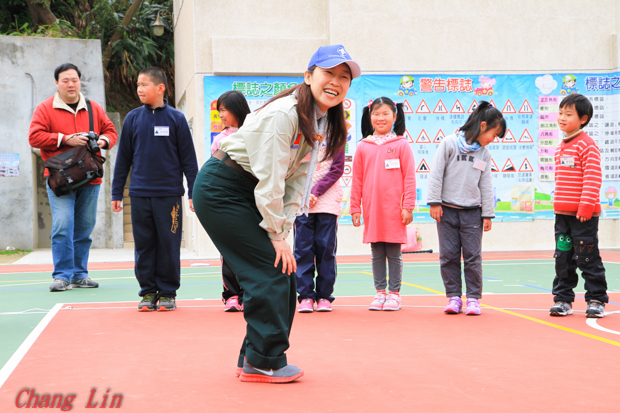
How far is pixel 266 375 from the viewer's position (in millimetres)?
2941

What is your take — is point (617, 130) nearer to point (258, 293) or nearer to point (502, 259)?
point (502, 259)

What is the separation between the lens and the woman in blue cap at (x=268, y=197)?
9.23ft

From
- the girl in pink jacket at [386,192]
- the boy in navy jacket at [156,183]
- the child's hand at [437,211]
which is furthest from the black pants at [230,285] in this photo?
the child's hand at [437,211]

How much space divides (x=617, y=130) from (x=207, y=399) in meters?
11.8

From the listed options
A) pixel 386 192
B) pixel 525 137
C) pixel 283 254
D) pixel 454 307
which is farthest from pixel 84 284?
pixel 525 137

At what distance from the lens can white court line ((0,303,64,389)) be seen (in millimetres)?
3020

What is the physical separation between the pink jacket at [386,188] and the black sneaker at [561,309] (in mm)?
1272

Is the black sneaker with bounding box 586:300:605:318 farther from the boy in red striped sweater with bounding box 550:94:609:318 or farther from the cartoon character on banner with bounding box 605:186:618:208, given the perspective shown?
the cartoon character on banner with bounding box 605:186:618:208

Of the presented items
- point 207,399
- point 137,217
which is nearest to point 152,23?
point 137,217

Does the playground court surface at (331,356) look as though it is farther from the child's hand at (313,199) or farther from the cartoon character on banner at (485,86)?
the cartoon character on banner at (485,86)

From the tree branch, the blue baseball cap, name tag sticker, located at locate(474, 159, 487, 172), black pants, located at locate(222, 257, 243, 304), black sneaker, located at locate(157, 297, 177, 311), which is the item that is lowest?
black sneaker, located at locate(157, 297, 177, 311)

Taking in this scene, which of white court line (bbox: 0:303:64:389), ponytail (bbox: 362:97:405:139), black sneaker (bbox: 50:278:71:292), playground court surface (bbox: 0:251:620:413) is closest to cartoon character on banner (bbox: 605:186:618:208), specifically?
playground court surface (bbox: 0:251:620:413)

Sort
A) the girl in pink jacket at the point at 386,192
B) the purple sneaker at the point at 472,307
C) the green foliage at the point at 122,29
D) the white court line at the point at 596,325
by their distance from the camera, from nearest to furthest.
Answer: the white court line at the point at 596,325 < the purple sneaker at the point at 472,307 < the girl in pink jacket at the point at 386,192 < the green foliage at the point at 122,29

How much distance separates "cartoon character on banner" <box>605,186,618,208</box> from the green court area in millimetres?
3451
